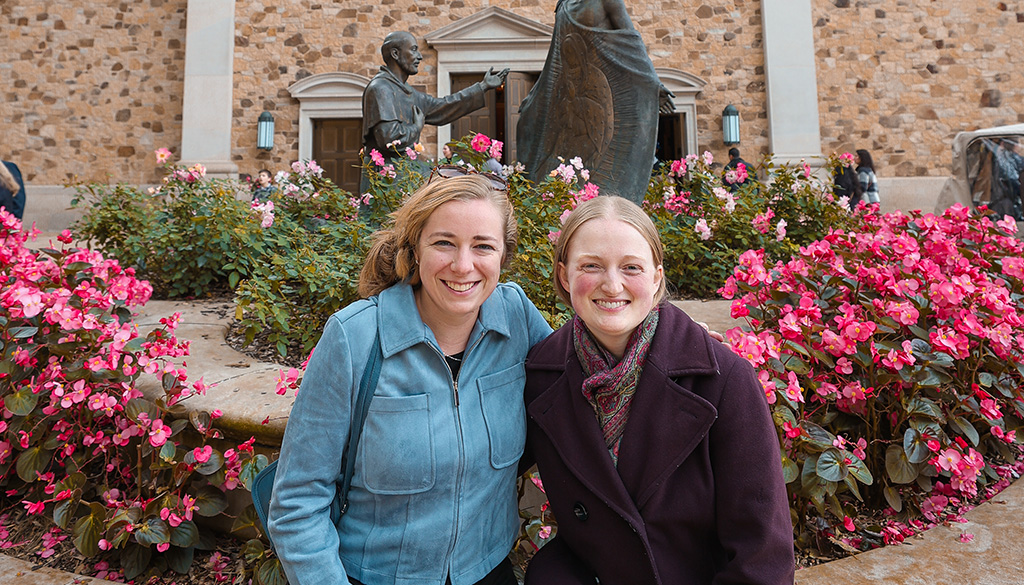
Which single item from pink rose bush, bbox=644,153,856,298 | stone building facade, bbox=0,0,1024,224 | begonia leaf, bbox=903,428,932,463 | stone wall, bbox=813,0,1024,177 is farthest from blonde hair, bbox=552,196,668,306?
stone wall, bbox=813,0,1024,177

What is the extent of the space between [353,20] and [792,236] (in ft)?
25.9

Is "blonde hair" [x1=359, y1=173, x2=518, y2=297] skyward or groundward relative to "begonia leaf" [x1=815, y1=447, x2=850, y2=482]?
skyward

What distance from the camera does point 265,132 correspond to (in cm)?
904

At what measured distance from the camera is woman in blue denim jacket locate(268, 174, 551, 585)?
1.00 metres

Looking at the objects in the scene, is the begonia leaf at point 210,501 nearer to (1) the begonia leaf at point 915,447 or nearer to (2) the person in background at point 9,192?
(1) the begonia leaf at point 915,447

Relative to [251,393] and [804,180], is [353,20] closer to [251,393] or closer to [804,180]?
[804,180]

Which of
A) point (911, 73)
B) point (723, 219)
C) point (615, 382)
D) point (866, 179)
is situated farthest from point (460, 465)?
point (911, 73)

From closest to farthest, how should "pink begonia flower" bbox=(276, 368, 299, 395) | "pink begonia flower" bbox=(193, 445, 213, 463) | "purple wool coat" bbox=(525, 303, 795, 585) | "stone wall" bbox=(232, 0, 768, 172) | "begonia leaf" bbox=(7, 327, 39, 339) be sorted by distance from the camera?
"purple wool coat" bbox=(525, 303, 795, 585) < "pink begonia flower" bbox=(193, 445, 213, 463) < "pink begonia flower" bbox=(276, 368, 299, 395) < "begonia leaf" bbox=(7, 327, 39, 339) < "stone wall" bbox=(232, 0, 768, 172)

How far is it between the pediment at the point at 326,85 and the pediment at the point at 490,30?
1368 millimetres

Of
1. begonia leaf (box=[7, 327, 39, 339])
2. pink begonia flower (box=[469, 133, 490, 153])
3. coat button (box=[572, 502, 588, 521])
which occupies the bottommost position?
A: begonia leaf (box=[7, 327, 39, 339])

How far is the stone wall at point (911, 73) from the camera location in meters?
9.15

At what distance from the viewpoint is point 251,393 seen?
5.83 ft

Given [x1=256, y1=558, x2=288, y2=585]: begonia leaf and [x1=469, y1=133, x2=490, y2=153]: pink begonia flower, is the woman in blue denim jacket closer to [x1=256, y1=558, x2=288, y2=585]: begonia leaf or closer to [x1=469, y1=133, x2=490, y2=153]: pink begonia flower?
[x1=256, y1=558, x2=288, y2=585]: begonia leaf

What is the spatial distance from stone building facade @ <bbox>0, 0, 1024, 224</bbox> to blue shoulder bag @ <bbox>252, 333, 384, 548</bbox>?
857cm
